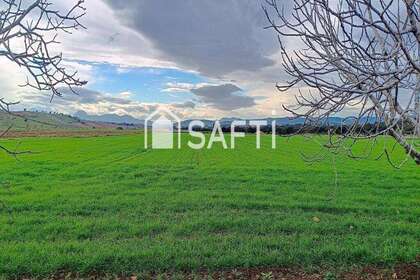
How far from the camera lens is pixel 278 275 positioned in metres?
5.98

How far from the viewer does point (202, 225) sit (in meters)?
8.74

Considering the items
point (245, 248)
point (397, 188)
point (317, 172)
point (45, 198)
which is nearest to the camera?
point (245, 248)

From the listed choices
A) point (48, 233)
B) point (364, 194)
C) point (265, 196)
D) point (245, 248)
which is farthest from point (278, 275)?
point (364, 194)

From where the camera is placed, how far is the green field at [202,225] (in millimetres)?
6508

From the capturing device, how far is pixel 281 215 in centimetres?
981

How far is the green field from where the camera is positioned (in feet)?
21.4

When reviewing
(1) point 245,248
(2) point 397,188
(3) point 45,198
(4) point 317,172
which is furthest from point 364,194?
(3) point 45,198

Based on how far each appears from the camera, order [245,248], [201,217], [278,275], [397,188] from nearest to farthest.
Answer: [278,275] → [245,248] → [201,217] → [397,188]

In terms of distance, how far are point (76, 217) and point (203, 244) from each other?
398 cm

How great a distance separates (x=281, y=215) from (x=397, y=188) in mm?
7770

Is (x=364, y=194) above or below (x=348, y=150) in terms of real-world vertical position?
below

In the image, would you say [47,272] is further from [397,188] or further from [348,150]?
[397,188]

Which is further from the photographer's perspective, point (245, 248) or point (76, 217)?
point (76, 217)

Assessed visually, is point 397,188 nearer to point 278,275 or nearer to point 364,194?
point 364,194
